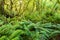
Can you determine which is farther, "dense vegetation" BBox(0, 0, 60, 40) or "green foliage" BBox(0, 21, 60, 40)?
"dense vegetation" BBox(0, 0, 60, 40)

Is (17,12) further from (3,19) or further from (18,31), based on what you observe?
(18,31)

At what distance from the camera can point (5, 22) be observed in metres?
4.79

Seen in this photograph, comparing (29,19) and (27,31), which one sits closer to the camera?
(27,31)

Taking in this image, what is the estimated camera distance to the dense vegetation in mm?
4172

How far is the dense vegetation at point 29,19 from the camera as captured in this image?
4.17 meters

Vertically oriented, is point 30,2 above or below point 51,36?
above

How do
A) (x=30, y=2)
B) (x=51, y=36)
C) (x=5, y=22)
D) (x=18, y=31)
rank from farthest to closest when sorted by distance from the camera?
(x=30, y=2), (x=5, y=22), (x=51, y=36), (x=18, y=31)

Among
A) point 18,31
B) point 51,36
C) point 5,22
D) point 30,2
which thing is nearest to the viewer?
point 18,31

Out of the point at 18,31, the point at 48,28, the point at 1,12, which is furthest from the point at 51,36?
the point at 1,12

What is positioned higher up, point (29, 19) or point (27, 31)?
point (27, 31)

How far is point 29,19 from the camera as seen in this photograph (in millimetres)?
5246

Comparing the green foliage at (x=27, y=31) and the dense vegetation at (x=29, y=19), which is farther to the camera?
the dense vegetation at (x=29, y=19)

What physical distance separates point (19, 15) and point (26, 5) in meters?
0.37

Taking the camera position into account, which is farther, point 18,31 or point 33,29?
point 33,29
